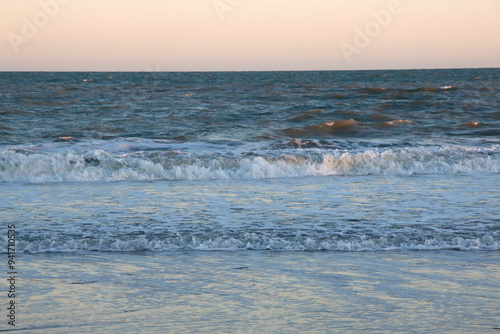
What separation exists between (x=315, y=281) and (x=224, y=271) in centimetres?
77

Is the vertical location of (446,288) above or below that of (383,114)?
below

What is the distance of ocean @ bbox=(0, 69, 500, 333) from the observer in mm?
3947

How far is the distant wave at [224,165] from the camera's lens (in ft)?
35.9

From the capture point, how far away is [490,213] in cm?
719

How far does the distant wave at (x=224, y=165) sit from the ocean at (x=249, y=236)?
46 millimetres

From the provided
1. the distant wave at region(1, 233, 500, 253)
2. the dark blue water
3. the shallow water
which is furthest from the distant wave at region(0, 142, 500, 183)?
the shallow water

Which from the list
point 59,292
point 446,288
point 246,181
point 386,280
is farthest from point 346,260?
point 246,181

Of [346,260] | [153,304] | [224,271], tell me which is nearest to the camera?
[153,304]

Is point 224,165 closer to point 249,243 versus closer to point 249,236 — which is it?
point 249,236

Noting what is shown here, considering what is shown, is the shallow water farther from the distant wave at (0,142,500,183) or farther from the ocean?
the distant wave at (0,142,500,183)

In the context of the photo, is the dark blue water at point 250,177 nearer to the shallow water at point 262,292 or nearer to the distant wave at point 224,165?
the distant wave at point 224,165

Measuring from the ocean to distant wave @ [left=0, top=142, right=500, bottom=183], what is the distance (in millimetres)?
46

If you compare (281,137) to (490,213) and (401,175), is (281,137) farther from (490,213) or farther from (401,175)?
(490,213)

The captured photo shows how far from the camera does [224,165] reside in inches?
460
